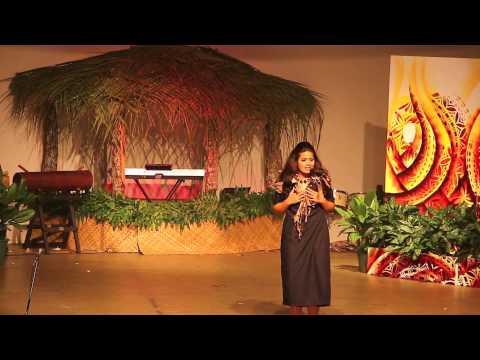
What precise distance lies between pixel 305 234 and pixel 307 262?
179 mm

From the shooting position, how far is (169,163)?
36.3 feet

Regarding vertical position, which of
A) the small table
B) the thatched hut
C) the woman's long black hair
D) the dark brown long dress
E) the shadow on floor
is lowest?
the shadow on floor

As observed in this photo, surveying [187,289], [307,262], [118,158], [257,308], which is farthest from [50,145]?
[307,262]

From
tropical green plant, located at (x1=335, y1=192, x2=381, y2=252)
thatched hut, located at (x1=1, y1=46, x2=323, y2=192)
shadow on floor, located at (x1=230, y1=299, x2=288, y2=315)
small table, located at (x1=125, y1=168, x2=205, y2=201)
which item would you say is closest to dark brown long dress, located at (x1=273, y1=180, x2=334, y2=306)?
shadow on floor, located at (x1=230, y1=299, x2=288, y2=315)

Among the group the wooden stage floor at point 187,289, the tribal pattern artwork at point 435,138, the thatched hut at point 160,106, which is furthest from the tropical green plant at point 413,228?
the thatched hut at point 160,106

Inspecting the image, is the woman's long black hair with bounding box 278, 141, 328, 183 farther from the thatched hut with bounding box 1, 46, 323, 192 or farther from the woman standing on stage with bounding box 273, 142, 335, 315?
the thatched hut with bounding box 1, 46, 323, 192

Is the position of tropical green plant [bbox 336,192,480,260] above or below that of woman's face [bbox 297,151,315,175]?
below

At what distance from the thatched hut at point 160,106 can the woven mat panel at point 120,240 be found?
664 millimetres

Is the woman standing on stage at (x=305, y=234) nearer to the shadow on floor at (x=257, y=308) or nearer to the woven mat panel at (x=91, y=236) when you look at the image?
the shadow on floor at (x=257, y=308)

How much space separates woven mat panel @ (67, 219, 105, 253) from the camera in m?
9.67

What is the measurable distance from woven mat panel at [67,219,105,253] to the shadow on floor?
11.2 feet

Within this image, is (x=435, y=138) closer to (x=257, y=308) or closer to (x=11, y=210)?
(x=257, y=308)

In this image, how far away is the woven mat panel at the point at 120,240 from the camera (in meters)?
9.62

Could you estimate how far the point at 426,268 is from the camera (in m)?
7.68
